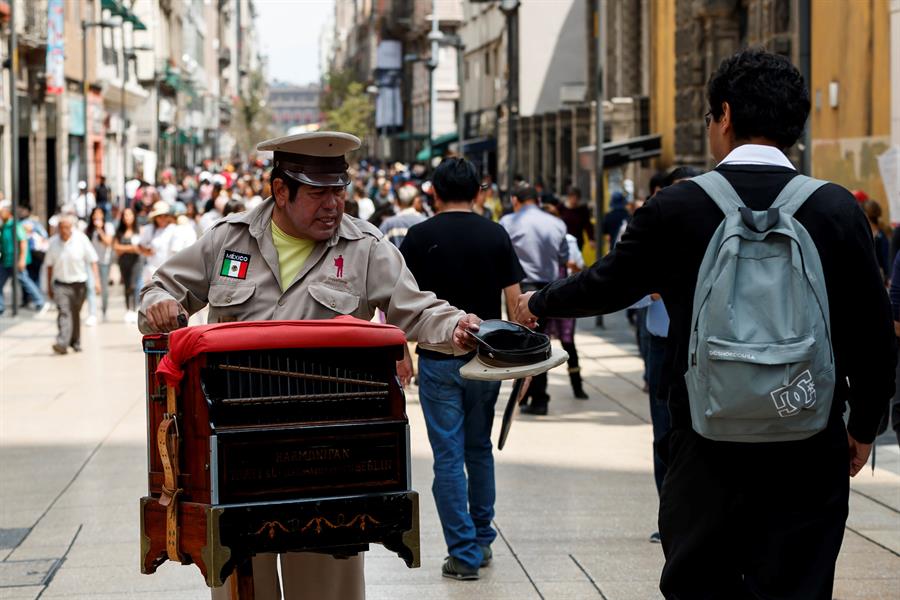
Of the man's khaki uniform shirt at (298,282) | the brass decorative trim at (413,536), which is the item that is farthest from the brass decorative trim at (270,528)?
the man's khaki uniform shirt at (298,282)

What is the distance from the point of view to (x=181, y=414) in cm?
416

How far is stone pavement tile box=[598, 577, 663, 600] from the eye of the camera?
22.3 feet

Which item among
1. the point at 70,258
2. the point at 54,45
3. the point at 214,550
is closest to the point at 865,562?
the point at 214,550

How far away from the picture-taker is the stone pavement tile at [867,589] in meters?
6.78

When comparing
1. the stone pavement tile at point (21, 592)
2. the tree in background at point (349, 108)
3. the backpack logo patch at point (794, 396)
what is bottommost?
the stone pavement tile at point (21, 592)

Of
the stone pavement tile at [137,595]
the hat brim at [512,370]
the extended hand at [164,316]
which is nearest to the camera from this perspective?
the hat brim at [512,370]

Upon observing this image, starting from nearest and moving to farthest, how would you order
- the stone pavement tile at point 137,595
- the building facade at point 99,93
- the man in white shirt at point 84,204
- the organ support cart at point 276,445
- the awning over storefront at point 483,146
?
1. the organ support cart at point 276,445
2. the stone pavement tile at point 137,595
3. the man in white shirt at point 84,204
4. the building facade at point 99,93
5. the awning over storefront at point 483,146

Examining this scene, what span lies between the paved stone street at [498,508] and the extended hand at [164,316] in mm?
2670

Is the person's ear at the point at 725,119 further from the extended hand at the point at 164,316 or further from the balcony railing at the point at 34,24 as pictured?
the balcony railing at the point at 34,24

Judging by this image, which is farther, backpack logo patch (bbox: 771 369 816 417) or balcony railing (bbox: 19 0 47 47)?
balcony railing (bbox: 19 0 47 47)

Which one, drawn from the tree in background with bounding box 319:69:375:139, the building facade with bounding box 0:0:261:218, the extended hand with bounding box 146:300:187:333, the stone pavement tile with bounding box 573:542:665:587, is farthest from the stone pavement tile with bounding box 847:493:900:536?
the tree in background with bounding box 319:69:375:139

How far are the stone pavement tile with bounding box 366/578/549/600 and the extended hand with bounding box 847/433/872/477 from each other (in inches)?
103

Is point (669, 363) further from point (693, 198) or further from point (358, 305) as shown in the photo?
point (358, 305)

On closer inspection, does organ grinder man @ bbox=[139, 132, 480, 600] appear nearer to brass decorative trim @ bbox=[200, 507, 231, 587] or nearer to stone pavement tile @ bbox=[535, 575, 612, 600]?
brass decorative trim @ bbox=[200, 507, 231, 587]
